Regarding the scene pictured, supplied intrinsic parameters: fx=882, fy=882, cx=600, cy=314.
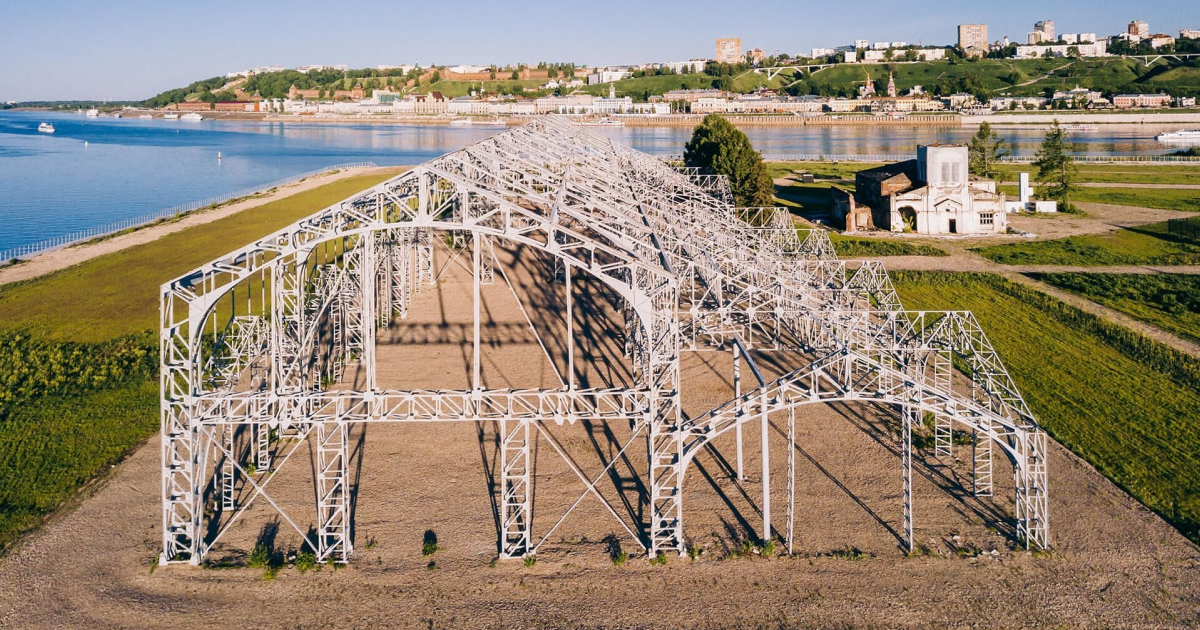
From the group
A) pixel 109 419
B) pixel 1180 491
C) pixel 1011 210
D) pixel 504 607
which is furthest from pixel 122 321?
pixel 1011 210

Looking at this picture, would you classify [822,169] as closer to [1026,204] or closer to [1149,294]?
[1026,204]

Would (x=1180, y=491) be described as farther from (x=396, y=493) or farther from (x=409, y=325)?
(x=409, y=325)

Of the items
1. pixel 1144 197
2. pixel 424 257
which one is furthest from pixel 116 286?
pixel 1144 197

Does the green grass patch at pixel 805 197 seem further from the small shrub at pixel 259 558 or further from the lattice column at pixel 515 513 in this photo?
the small shrub at pixel 259 558

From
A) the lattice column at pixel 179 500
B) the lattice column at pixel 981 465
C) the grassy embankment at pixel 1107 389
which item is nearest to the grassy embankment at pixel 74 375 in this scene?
the lattice column at pixel 179 500

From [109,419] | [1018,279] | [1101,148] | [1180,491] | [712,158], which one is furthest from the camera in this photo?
[1101,148]

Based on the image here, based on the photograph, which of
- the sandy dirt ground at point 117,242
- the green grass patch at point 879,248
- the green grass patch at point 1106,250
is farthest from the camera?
the green grass patch at point 879,248
